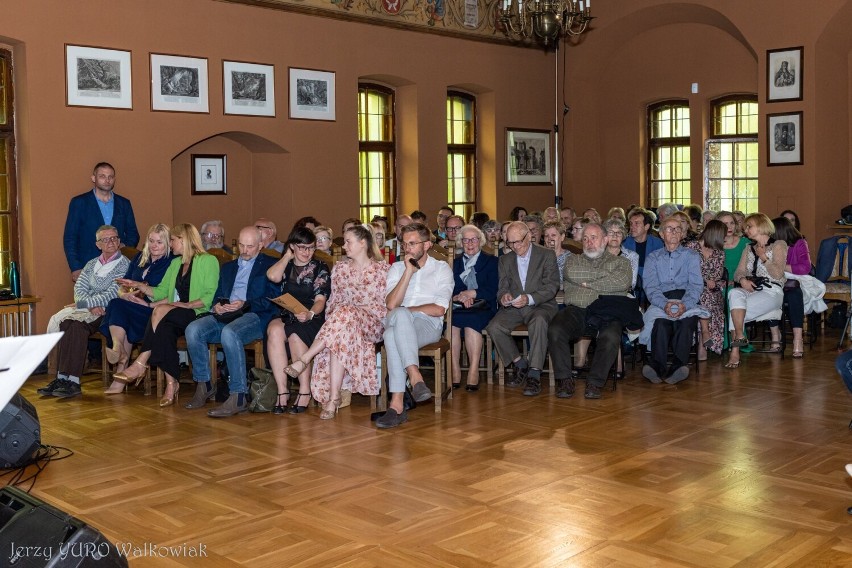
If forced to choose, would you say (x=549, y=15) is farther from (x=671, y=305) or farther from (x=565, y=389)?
(x=565, y=389)

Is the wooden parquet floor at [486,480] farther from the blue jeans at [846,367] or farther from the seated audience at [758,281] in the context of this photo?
the seated audience at [758,281]

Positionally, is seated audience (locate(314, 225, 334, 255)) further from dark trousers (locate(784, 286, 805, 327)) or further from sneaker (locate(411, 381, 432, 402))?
dark trousers (locate(784, 286, 805, 327))

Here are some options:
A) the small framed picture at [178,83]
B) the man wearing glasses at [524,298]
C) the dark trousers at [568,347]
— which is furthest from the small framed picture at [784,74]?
the small framed picture at [178,83]

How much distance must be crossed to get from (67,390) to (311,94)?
4.82 meters

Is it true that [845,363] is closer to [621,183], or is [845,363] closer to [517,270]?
[517,270]

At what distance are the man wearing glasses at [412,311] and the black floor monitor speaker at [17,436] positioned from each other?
2.05 m

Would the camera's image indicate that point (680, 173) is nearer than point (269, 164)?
No

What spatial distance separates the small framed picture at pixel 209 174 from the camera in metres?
10.6

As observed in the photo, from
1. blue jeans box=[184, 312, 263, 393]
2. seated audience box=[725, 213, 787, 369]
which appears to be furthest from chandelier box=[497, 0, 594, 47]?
blue jeans box=[184, 312, 263, 393]

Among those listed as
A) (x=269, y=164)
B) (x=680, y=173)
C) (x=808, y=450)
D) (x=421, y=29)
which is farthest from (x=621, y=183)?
(x=808, y=450)

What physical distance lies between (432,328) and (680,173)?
8582mm

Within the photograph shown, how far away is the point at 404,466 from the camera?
5344 mm

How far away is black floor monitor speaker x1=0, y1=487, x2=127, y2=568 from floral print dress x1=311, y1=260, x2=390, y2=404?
353cm

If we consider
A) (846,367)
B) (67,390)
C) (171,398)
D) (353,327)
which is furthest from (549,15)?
(67,390)
